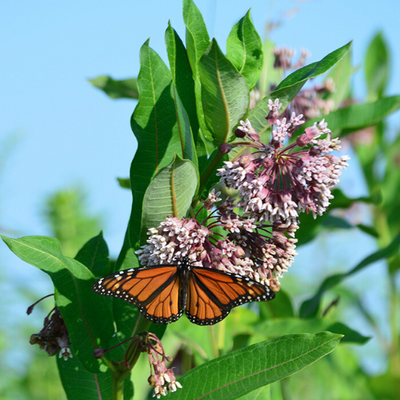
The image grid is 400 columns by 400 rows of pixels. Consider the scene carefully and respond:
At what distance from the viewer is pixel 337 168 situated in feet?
4.20

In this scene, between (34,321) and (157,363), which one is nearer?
(157,363)

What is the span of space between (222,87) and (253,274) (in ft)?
1.68

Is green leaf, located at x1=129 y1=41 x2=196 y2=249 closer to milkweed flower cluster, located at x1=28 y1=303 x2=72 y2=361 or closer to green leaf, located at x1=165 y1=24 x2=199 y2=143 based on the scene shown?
green leaf, located at x1=165 y1=24 x2=199 y2=143

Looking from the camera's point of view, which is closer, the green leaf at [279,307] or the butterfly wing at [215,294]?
the butterfly wing at [215,294]

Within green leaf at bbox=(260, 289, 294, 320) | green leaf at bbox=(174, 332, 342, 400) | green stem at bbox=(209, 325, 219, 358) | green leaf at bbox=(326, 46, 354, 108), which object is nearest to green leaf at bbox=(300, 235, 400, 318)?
green leaf at bbox=(260, 289, 294, 320)

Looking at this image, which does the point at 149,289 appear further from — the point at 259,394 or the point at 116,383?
the point at 259,394

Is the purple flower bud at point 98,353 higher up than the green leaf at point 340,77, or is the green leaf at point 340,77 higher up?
the green leaf at point 340,77

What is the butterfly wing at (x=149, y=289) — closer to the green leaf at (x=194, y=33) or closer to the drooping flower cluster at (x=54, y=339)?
the drooping flower cluster at (x=54, y=339)

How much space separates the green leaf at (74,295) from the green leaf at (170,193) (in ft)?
0.69

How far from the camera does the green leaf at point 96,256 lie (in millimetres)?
1495

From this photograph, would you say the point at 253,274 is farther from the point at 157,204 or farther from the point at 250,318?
the point at 250,318

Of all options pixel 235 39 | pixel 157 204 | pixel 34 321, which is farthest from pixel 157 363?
pixel 34 321

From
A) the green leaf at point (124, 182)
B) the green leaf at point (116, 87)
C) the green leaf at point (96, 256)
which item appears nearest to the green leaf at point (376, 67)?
the green leaf at point (116, 87)

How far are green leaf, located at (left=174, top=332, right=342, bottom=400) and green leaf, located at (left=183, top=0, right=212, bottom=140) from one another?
1.98 ft
